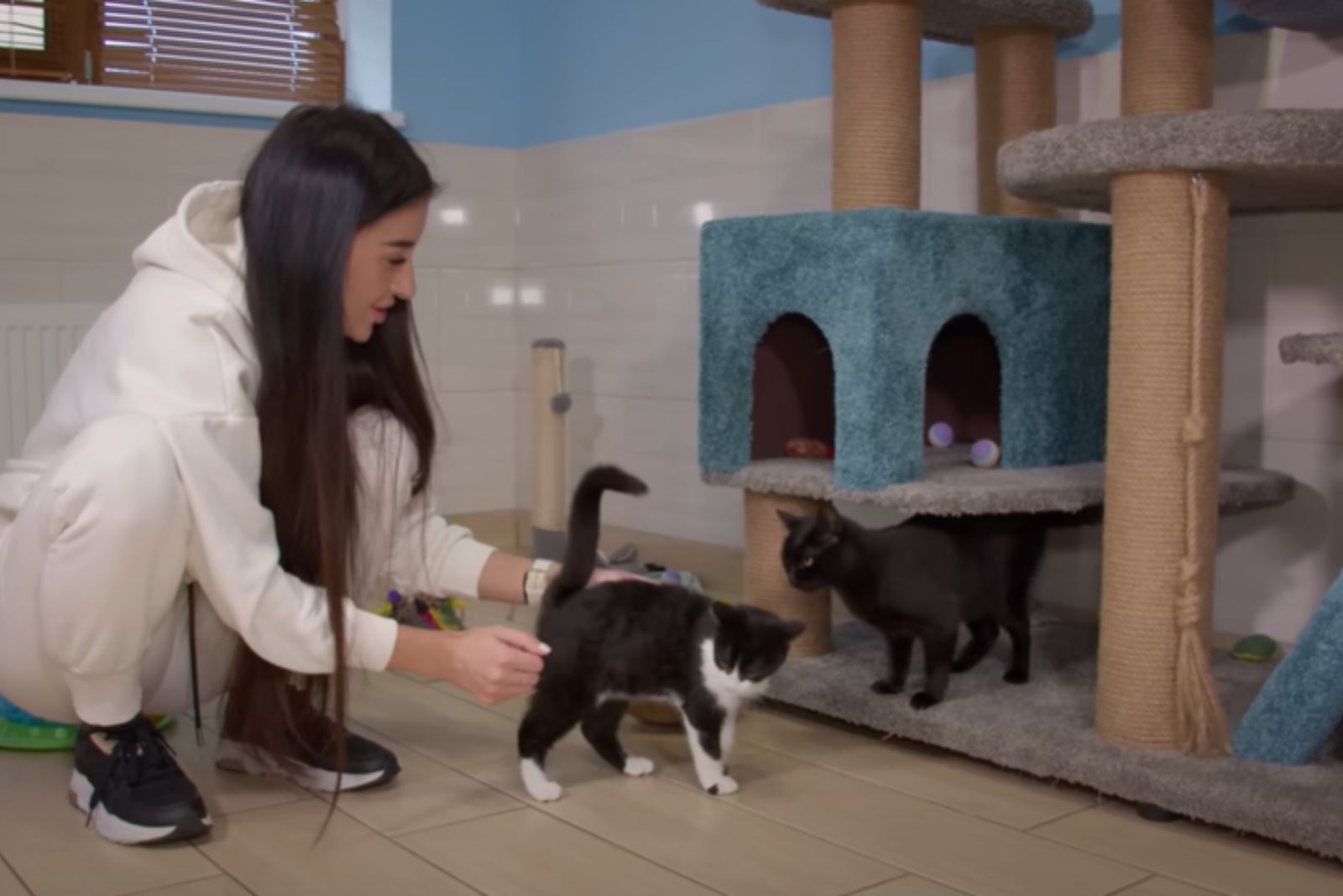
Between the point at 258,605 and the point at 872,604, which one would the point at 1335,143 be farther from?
the point at 258,605

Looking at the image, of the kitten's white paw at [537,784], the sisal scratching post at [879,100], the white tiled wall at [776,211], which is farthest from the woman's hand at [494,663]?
the white tiled wall at [776,211]

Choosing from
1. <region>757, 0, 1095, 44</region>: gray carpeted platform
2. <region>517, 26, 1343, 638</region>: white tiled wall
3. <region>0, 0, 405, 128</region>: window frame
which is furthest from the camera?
<region>0, 0, 405, 128</region>: window frame

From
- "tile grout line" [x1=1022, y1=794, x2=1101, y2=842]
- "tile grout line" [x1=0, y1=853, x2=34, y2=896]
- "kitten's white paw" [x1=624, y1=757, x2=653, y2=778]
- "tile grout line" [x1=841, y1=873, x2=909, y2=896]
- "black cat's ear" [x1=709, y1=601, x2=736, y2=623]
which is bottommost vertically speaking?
"tile grout line" [x1=841, y1=873, x2=909, y2=896]

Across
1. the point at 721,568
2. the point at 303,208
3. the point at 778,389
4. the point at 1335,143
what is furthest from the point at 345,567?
the point at 721,568

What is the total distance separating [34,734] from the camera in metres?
1.73

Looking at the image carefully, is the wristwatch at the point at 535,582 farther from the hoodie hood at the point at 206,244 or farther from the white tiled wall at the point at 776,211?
the white tiled wall at the point at 776,211

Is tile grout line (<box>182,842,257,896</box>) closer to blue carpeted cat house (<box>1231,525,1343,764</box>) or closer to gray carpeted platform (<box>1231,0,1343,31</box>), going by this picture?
blue carpeted cat house (<box>1231,525,1343,764</box>)

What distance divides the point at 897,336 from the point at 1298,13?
66cm

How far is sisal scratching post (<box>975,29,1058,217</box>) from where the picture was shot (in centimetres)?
212

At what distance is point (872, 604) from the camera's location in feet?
5.88

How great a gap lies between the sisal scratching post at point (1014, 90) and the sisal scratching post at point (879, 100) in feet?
0.66

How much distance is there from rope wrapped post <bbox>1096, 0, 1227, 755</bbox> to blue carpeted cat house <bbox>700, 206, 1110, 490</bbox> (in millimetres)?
281

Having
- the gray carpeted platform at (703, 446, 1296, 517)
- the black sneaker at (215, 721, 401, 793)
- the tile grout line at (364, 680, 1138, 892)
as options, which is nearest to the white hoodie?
the black sneaker at (215, 721, 401, 793)

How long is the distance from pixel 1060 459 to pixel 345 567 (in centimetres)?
107
